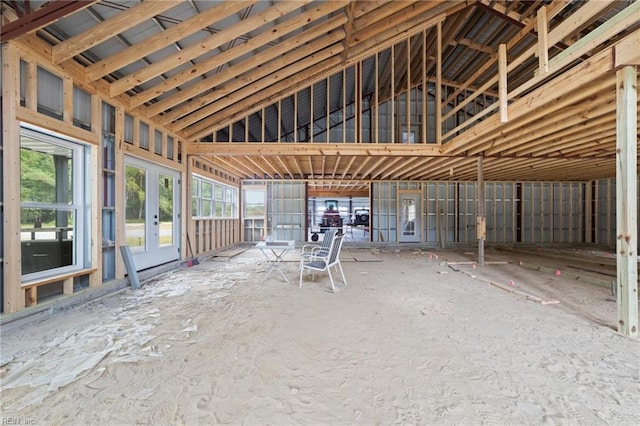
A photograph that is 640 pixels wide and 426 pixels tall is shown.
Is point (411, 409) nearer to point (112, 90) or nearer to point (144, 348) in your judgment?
point (144, 348)

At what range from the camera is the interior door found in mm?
10797

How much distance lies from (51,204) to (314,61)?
5.03 meters

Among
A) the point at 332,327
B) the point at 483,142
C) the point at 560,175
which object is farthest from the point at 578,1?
the point at 332,327

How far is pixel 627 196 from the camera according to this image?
108 inches

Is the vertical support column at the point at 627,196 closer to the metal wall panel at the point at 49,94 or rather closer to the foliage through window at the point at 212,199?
the metal wall panel at the point at 49,94

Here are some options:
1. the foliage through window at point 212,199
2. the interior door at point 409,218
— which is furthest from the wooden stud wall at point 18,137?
the interior door at point 409,218

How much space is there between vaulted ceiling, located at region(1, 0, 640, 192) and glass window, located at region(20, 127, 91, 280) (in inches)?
40.3

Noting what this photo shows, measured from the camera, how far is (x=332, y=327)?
296 cm

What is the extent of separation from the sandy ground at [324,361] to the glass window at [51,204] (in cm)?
71

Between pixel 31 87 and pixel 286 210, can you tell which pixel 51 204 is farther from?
pixel 286 210

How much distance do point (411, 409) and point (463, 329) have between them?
1555mm

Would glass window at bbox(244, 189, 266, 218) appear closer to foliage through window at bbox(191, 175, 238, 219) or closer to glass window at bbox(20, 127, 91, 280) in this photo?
foliage through window at bbox(191, 175, 238, 219)

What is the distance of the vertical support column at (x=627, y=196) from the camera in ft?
8.89

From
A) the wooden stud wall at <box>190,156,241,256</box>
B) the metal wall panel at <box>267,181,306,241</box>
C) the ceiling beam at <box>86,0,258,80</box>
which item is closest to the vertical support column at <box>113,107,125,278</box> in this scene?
the ceiling beam at <box>86,0,258,80</box>
